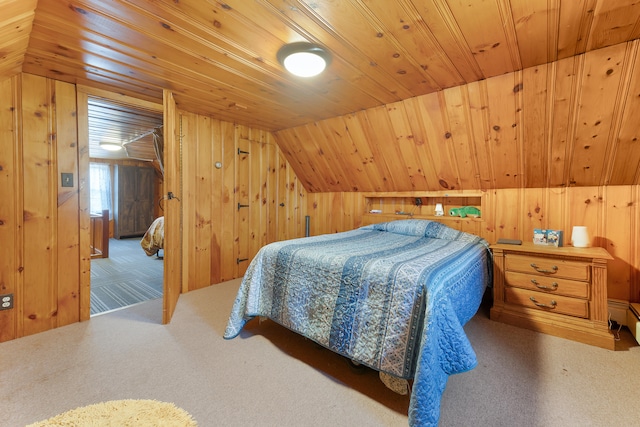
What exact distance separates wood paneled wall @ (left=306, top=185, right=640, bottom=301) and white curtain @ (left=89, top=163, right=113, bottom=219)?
7.55m

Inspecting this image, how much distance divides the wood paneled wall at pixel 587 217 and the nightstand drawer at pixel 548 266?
54 centimetres

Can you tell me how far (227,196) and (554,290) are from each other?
3253 millimetres

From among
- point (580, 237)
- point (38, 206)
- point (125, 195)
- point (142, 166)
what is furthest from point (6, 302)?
point (142, 166)

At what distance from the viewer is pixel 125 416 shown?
125cm

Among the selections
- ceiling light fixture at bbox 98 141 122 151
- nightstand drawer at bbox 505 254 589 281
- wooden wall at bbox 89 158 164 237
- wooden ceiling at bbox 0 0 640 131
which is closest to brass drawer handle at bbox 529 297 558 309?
nightstand drawer at bbox 505 254 589 281

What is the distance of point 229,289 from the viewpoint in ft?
10.2

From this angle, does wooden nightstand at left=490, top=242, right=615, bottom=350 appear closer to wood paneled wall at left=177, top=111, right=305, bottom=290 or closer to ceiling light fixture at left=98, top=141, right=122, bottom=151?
wood paneled wall at left=177, top=111, right=305, bottom=290

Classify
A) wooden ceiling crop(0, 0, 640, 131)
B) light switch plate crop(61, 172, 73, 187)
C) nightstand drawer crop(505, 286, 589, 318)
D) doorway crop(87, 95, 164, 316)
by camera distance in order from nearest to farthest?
1. wooden ceiling crop(0, 0, 640, 131)
2. nightstand drawer crop(505, 286, 589, 318)
3. light switch plate crop(61, 172, 73, 187)
4. doorway crop(87, 95, 164, 316)

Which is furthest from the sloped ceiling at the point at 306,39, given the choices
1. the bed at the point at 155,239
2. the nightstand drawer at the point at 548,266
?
the bed at the point at 155,239

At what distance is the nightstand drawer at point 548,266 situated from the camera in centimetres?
197

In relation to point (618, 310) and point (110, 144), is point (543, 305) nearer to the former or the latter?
point (618, 310)

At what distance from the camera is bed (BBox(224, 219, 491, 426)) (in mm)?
1248

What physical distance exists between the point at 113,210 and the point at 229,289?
5151 mm

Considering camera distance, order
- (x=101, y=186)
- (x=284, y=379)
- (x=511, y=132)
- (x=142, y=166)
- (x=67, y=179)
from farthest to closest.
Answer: (x=142, y=166), (x=101, y=186), (x=511, y=132), (x=67, y=179), (x=284, y=379)
